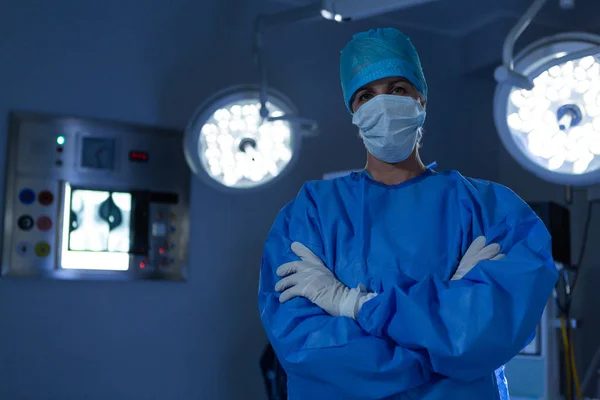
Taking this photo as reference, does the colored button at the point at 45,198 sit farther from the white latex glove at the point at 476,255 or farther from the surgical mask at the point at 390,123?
the white latex glove at the point at 476,255

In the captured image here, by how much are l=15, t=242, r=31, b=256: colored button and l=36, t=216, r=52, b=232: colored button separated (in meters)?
0.08

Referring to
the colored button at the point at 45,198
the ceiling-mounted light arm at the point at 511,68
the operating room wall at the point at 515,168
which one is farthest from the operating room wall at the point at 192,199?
the ceiling-mounted light arm at the point at 511,68

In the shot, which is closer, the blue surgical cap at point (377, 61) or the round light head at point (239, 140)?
the blue surgical cap at point (377, 61)

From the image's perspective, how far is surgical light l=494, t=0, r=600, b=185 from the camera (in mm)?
1856

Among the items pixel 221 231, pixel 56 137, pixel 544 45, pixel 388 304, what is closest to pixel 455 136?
pixel 221 231

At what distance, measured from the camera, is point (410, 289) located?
120cm

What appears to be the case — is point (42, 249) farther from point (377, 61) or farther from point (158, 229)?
point (377, 61)

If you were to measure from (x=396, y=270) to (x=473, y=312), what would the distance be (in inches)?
7.9

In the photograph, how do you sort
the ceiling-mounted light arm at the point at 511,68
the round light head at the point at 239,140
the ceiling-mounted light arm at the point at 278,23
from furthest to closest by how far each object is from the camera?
1. the round light head at the point at 239,140
2. the ceiling-mounted light arm at the point at 278,23
3. the ceiling-mounted light arm at the point at 511,68

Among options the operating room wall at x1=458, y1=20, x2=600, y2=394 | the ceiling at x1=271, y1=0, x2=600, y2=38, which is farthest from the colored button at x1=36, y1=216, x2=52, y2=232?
the operating room wall at x1=458, y1=20, x2=600, y2=394

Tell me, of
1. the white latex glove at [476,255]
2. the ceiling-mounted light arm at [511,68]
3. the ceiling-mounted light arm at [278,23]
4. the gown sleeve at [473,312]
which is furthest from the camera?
the ceiling-mounted light arm at [278,23]

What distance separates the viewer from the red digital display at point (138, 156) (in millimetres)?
2816

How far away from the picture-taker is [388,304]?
1186 millimetres

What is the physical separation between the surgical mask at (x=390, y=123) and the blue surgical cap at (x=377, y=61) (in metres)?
0.05
